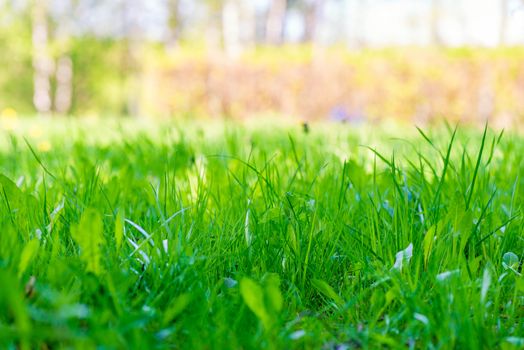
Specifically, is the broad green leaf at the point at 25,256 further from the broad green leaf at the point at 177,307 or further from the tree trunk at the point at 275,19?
the tree trunk at the point at 275,19

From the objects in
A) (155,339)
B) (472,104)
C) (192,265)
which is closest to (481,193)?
(192,265)

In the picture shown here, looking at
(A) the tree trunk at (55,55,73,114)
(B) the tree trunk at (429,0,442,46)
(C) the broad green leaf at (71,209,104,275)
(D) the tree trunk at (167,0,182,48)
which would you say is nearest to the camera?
(C) the broad green leaf at (71,209,104,275)

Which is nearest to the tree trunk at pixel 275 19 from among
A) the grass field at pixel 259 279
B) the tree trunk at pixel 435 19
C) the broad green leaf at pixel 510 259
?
the tree trunk at pixel 435 19

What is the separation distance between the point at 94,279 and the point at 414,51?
35.2 feet

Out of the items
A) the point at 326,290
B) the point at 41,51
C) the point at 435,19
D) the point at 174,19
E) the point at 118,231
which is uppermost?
the point at 435,19

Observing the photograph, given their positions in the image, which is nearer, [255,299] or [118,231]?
[255,299]

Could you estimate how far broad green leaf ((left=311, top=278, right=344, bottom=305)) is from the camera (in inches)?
42.7

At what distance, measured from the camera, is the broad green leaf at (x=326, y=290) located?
1.08 meters

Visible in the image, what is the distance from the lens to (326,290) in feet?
3.64

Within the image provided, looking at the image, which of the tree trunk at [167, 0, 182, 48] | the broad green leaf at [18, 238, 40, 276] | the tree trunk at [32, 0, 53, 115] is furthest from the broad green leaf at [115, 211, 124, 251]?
the tree trunk at [167, 0, 182, 48]

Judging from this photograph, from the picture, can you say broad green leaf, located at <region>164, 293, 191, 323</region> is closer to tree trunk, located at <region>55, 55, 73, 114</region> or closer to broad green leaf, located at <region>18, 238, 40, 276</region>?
broad green leaf, located at <region>18, 238, 40, 276</region>

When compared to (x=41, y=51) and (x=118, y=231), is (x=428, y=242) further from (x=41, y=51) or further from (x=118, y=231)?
(x=41, y=51)

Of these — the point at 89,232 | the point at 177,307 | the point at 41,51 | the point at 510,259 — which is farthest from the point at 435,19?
the point at 177,307

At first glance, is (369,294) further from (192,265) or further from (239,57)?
(239,57)
